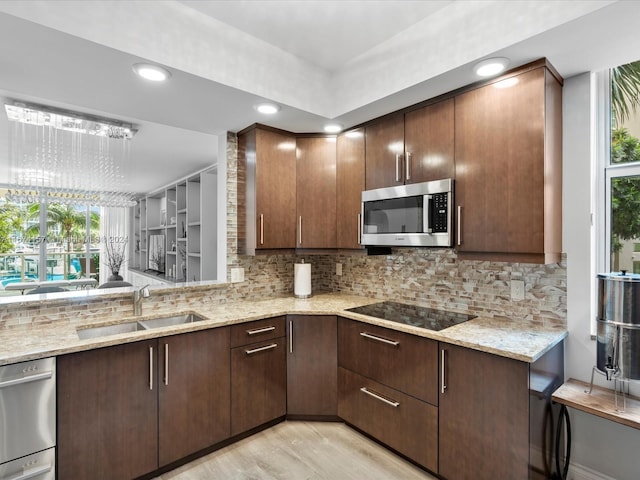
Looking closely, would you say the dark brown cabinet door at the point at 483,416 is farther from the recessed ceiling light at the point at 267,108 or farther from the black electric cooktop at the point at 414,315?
the recessed ceiling light at the point at 267,108

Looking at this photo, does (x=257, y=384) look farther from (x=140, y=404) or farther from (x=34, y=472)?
(x=34, y=472)

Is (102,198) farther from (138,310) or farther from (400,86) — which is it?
(400,86)

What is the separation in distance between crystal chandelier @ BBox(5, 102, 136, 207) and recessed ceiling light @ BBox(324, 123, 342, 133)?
185cm

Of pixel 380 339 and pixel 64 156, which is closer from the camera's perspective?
pixel 380 339


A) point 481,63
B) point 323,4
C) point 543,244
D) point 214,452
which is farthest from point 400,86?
point 214,452

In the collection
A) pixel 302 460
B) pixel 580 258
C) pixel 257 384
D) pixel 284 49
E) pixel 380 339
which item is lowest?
pixel 302 460

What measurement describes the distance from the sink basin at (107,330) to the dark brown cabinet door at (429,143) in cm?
208

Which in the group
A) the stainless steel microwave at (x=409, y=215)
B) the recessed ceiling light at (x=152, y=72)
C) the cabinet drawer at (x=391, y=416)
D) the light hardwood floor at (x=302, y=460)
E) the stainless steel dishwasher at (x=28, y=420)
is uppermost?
the recessed ceiling light at (x=152, y=72)

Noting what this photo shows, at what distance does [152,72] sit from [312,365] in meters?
2.09

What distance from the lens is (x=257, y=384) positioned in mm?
2264

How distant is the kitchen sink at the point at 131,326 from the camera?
6.73ft

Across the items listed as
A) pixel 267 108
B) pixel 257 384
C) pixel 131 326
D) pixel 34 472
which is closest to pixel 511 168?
pixel 267 108

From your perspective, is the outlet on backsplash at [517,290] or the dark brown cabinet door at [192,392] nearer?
the dark brown cabinet door at [192,392]

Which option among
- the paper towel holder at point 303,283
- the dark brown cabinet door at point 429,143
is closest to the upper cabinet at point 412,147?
the dark brown cabinet door at point 429,143
